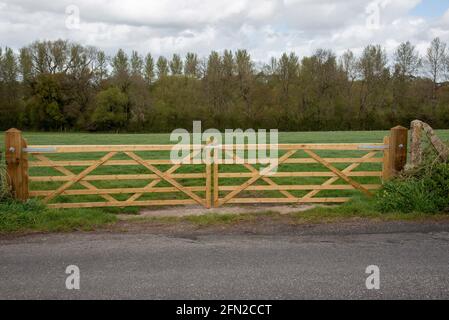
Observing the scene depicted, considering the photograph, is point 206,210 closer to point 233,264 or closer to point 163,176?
point 163,176

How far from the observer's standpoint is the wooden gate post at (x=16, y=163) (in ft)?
30.8

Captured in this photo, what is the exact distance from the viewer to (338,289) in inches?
204

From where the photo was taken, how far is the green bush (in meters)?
9.15

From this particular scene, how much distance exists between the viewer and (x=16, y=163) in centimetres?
945

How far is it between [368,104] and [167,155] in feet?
161

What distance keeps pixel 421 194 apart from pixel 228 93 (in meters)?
56.4

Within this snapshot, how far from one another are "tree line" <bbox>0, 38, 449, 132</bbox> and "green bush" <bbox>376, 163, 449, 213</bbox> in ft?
155

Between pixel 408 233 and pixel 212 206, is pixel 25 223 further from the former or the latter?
pixel 408 233

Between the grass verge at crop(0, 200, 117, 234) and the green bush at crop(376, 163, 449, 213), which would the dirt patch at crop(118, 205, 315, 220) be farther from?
the green bush at crop(376, 163, 449, 213)

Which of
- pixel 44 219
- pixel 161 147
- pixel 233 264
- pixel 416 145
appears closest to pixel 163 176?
pixel 161 147

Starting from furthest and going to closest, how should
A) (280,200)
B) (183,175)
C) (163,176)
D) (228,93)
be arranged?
(228,93)
(183,175)
(280,200)
(163,176)

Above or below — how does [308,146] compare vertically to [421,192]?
above

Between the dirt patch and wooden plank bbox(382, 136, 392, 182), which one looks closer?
the dirt patch

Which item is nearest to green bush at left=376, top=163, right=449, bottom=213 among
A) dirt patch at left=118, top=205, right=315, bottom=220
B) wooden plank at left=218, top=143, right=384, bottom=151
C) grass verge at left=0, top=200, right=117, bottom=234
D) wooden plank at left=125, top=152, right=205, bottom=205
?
wooden plank at left=218, top=143, right=384, bottom=151
